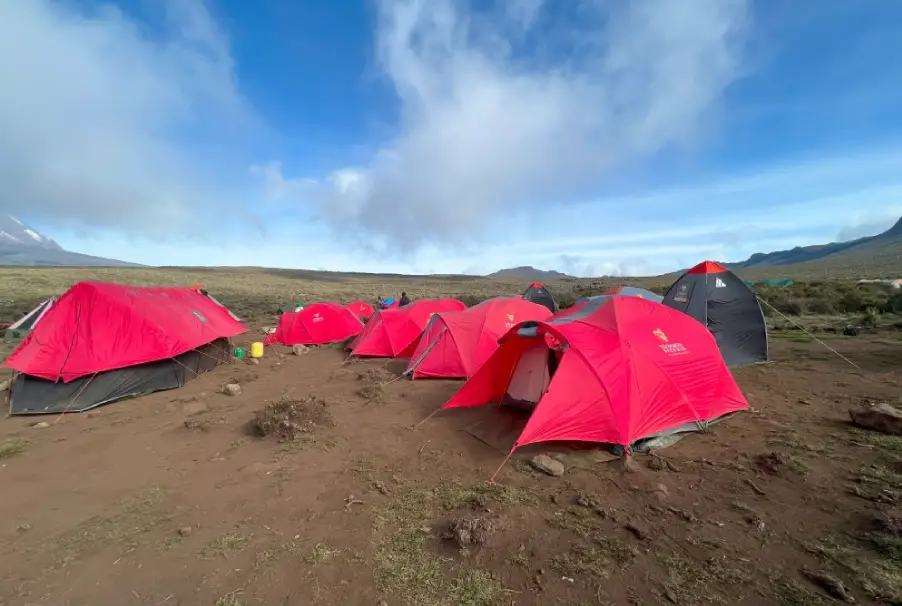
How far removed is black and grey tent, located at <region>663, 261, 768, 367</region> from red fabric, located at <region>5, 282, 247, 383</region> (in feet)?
40.9

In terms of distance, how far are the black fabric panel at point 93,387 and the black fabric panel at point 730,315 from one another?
41.3 ft

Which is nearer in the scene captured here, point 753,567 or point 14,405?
point 753,567

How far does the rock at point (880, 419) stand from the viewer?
5988 millimetres

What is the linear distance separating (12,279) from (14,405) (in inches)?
2040

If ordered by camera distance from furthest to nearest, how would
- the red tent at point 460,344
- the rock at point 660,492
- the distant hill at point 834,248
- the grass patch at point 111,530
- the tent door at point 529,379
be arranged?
the distant hill at point 834,248 < the red tent at point 460,344 < the tent door at point 529,379 < the rock at point 660,492 < the grass patch at point 111,530

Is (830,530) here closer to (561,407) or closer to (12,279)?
(561,407)

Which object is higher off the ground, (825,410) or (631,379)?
(631,379)

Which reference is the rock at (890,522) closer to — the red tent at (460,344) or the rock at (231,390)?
the red tent at (460,344)

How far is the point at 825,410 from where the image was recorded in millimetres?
7285

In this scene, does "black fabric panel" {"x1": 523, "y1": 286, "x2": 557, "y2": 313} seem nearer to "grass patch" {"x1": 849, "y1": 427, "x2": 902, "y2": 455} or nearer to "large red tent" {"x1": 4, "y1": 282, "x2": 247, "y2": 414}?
"large red tent" {"x1": 4, "y1": 282, "x2": 247, "y2": 414}

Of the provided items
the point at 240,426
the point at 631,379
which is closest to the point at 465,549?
the point at 631,379

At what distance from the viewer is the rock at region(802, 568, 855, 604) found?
3217 mm

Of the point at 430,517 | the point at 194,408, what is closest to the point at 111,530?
the point at 430,517

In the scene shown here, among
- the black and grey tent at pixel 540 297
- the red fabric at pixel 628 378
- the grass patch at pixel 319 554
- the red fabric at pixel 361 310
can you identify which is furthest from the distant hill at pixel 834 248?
the grass patch at pixel 319 554
